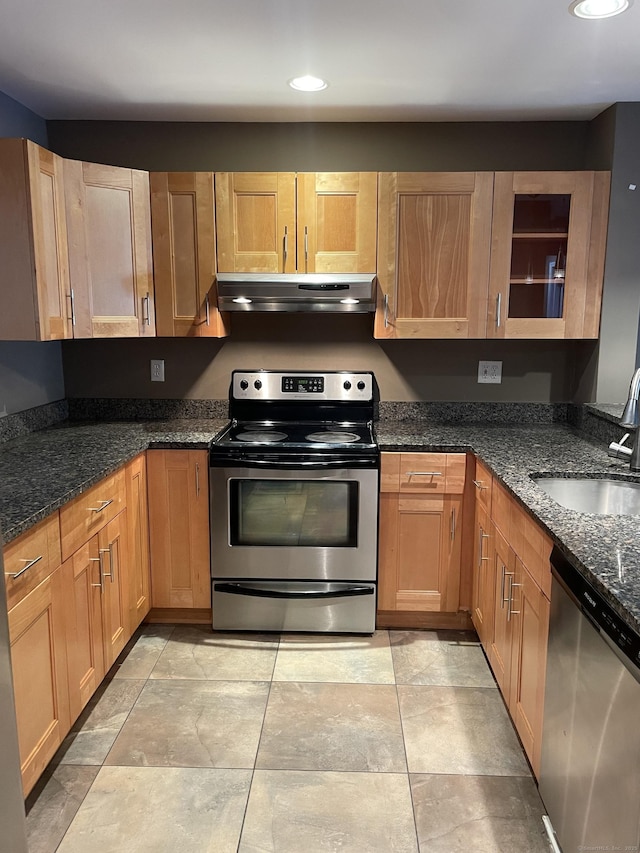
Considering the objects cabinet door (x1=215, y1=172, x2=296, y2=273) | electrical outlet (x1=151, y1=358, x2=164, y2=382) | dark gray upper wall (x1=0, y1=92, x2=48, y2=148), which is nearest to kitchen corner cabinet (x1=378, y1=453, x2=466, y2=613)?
cabinet door (x1=215, y1=172, x2=296, y2=273)

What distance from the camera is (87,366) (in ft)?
10.8

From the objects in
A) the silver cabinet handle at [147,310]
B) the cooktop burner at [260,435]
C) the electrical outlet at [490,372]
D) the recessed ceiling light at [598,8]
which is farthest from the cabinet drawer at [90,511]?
the recessed ceiling light at [598,8]

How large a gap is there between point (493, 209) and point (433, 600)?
70.2 inches

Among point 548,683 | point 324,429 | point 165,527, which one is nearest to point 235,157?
point 324,429

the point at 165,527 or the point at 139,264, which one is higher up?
the point at 139,264

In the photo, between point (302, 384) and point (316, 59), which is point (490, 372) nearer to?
point (302, 384)

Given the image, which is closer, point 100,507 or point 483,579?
point 100,507

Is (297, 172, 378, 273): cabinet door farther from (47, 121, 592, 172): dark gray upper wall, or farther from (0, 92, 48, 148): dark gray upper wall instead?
(0, 92, 48, 148): dark gray upper wall

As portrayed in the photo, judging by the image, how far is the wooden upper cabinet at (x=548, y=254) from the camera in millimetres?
2803

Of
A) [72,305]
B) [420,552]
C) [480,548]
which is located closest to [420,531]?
[420,552]

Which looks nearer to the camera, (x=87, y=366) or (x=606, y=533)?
(x=606, y=533)

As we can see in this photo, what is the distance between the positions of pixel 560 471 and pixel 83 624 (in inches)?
68.8

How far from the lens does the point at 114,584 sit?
7.99 ft

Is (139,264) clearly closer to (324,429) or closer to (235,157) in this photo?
(235,157)
